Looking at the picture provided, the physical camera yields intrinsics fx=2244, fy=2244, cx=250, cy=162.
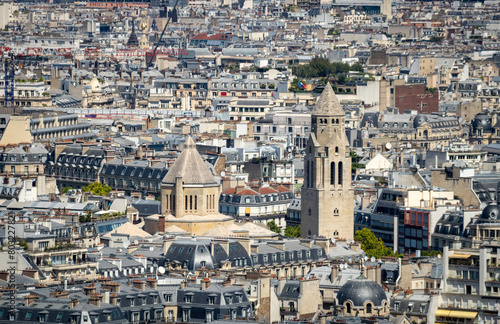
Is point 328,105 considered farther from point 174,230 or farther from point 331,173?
point 174,230

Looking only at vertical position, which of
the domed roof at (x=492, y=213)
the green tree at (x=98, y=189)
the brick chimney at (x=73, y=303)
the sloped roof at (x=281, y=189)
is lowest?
the green tree at (x=98, y=189)

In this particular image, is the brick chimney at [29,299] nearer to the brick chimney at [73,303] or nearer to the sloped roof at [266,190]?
the brick chimney at [73,303]

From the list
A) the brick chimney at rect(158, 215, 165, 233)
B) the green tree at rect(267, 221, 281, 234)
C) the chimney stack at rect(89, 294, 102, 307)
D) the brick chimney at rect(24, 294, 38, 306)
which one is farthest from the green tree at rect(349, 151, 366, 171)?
the chimney stack at rect(89, 294, 102, 307)

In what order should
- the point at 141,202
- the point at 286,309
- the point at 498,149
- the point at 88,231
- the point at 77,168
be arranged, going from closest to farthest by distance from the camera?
the point at 286,309 → the point at 88,231 → the point at 141,202 → the point at 77,168 → the point at 498,149

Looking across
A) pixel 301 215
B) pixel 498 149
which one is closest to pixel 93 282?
pixel 301 215

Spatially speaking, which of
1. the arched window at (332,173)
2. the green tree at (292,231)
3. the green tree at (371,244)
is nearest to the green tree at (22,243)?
the green tree at (371,244)

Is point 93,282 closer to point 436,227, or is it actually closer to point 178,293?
point 178,293
